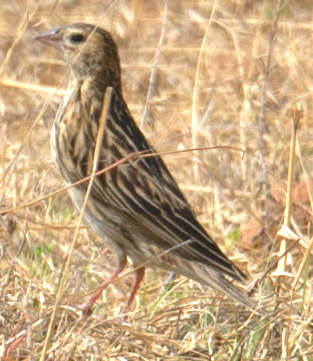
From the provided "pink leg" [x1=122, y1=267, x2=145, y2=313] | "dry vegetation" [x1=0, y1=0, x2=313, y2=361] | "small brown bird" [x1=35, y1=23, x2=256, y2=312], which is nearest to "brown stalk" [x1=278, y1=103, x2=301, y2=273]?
"dry vegetation" [x1=0, y1=0, x2=313, y2=361]

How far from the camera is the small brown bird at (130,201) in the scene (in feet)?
16.9

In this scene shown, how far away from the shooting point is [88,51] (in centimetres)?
562

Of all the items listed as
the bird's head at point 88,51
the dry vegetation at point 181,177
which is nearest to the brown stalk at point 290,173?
the dry vegetation at point 181,177

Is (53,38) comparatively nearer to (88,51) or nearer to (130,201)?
(88,51)

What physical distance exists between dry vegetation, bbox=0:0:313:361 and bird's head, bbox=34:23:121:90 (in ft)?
0.57

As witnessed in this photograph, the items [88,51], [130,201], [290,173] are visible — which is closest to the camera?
[290,173]

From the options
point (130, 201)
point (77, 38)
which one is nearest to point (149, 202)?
point (130, 201)

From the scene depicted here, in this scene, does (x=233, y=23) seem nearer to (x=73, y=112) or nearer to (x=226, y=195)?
(x=226, y=195)

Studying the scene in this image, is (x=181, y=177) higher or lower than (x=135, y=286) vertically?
lower

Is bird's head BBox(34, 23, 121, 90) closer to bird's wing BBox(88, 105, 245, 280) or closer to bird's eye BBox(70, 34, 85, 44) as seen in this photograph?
bird's eye BBox(70, 34, 85, 44)

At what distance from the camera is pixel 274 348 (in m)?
4.67

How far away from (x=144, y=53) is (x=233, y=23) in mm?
696

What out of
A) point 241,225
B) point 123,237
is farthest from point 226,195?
point 123,237

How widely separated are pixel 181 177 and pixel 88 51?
1512mm
